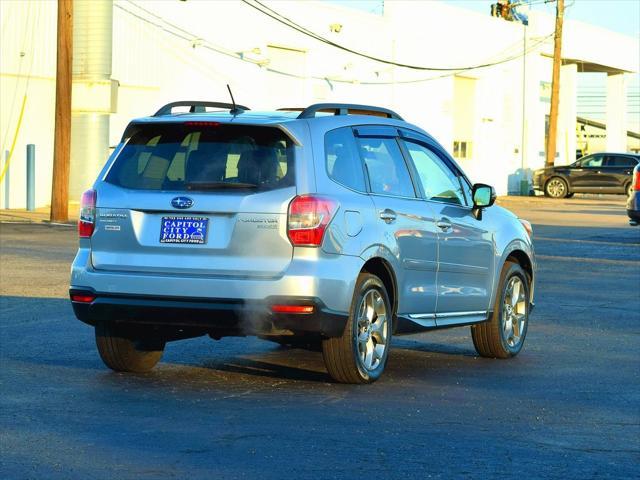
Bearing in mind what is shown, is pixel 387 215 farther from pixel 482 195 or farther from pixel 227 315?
pixel 227 315

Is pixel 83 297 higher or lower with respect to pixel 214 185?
lower

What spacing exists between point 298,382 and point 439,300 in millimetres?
1394

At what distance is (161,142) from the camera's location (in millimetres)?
9438

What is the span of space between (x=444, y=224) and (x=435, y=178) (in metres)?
0.47

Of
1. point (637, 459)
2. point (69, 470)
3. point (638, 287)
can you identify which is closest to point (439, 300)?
point (637, 459)

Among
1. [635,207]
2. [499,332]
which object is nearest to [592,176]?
[635,207]

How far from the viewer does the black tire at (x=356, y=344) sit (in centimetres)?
920

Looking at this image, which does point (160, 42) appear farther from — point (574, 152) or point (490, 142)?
point (574, 152)

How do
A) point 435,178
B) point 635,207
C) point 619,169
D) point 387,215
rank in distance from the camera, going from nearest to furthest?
point 387,215 < point 435,178 < point 635,207 < point 619,169

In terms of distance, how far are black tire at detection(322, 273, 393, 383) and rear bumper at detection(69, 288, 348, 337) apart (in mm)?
176

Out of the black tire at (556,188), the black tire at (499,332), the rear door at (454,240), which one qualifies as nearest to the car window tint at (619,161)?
the black tire at (556,188)

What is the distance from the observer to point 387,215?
9656 millimetres

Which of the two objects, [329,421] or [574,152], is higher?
[574,152]

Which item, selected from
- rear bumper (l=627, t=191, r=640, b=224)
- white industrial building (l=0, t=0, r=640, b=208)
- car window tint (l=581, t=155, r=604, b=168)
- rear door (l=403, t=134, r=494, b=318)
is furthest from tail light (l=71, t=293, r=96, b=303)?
car window tint (l=581, t=155, r=604, b=168)
